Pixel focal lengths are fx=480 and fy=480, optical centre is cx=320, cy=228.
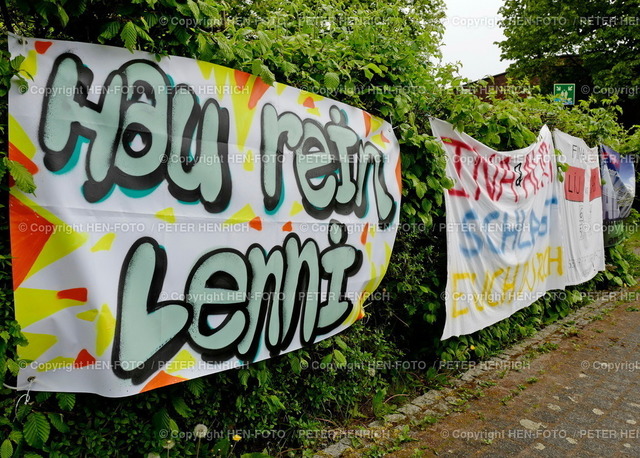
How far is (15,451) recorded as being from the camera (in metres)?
2.12

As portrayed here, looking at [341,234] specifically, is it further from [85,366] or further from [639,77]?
[639,77]

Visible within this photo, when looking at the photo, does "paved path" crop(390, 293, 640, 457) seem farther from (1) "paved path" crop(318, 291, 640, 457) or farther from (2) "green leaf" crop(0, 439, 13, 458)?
(2) "green leaf" crop(0, 439, 13, 458)

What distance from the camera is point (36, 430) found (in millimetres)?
2145

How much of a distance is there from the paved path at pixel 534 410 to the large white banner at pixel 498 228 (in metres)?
0.57

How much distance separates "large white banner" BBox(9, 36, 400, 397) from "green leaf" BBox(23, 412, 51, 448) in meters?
0.14

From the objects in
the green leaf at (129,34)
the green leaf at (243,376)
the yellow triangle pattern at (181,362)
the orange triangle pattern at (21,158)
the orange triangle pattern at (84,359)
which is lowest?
the green leaf at (243,376)

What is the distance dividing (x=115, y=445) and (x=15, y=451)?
0.45 meters

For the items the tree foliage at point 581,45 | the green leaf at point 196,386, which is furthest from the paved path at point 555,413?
the tree foliage at point 581,45

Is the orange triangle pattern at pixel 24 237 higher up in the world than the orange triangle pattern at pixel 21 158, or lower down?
lower down

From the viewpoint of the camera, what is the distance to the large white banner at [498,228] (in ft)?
15.1

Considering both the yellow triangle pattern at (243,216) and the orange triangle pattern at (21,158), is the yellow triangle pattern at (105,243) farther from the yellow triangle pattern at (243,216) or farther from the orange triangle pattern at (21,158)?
the yellow triangle pattern at (243,216)

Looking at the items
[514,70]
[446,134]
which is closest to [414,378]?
[446,134]

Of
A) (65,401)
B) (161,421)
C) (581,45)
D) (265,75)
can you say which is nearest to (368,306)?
(161,421)

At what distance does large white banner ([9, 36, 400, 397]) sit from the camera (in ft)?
7.14
